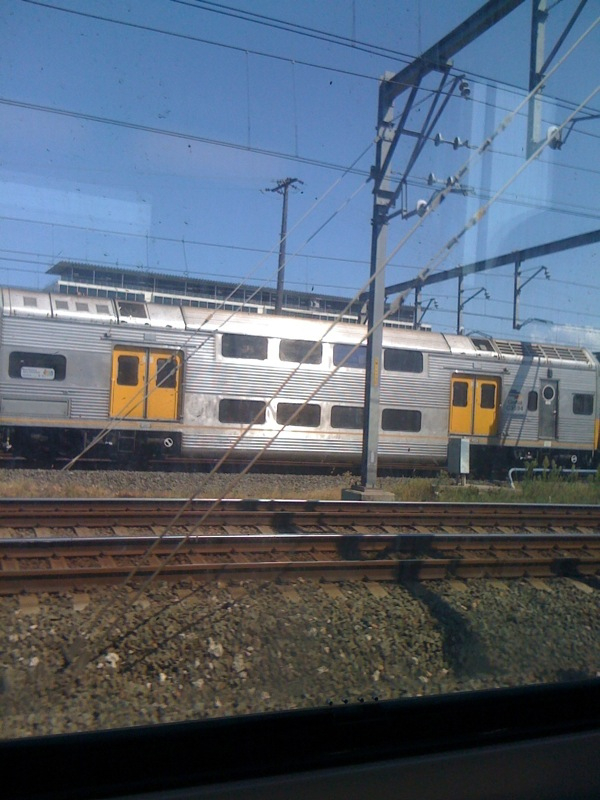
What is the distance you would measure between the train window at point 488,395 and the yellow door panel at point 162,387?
659cm

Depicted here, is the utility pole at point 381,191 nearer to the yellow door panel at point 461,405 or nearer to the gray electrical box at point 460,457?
the gray electrical box at point 460,457

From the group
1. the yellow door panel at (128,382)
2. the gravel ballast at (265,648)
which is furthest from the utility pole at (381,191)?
the gravel ballast at (265,648)

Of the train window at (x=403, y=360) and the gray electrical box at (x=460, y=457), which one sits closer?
the gray electrical box at (x=460, y=457)

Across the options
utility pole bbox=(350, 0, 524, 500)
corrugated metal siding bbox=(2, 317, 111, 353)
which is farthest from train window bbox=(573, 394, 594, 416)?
corrugated metal siding bbox=(2, 317, 111, 353)

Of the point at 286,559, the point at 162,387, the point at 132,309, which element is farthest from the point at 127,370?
the point at 286,559

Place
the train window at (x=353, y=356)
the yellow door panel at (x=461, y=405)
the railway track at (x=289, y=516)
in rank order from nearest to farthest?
the railway track at (x=289, y=516), the train window at (x=353, y=356), the yellow door panel at (x=461, y=405)

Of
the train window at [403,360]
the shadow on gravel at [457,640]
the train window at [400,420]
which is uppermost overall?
the train window at [403,360]

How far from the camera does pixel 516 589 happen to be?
632 centimetres

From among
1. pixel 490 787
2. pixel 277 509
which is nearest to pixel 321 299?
pixel 277 509

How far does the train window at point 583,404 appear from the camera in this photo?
16.8 meters

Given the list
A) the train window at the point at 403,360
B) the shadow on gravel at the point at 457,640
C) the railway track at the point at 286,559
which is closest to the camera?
the shadow on gravel at the point at 457,640

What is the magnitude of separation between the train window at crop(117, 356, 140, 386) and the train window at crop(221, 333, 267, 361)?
1584 mm

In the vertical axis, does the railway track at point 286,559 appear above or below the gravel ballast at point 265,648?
above

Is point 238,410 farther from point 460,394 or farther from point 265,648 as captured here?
point 265,648
